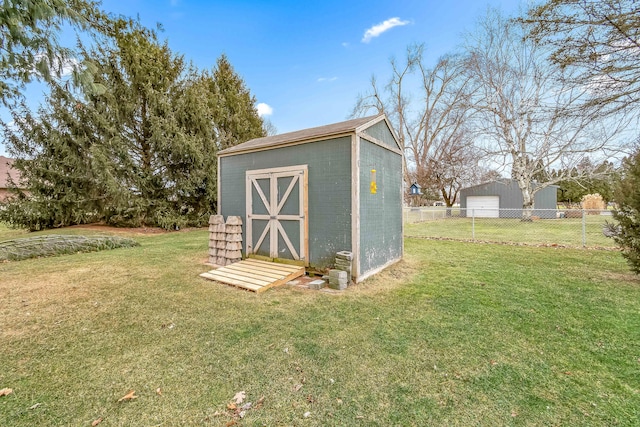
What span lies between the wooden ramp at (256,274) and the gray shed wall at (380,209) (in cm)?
134

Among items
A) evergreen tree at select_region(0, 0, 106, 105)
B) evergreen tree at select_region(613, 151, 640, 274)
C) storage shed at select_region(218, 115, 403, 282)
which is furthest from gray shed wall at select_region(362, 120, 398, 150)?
evergreen tree at select_region(0, 0, 106, 105)

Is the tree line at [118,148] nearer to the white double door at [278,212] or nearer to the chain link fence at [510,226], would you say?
the white double door at [278,212]

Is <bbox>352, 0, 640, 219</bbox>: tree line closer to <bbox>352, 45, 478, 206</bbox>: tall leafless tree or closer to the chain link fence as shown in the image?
<bbox>352, 45, 478, 206</bbox>: tall leafless tree

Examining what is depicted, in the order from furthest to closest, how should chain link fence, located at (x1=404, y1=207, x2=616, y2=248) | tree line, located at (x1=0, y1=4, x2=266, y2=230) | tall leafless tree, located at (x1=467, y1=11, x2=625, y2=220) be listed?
tall leafless tree, located at (x1=467, y1=11, x2=625, y2=220), tree line, located at (x1=0, y1=4, x2=266, y2=230), chain link fence, located at (x1=404, y1=207, x2=616, y2=248)

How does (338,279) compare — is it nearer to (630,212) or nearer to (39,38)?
(630,212)

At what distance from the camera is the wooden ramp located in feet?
14.6

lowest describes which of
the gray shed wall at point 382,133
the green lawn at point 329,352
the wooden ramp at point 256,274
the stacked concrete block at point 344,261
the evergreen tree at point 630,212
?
the green lawn at point 329,352

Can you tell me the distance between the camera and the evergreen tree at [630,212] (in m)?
4.28

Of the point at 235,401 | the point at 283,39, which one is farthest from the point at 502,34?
the point at 235,401

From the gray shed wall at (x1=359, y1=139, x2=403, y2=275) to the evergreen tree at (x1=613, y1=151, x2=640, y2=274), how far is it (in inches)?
143

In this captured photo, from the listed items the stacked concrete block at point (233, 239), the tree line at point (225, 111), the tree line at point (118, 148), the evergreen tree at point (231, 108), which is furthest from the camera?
the evergreen tree at point (231, 108)

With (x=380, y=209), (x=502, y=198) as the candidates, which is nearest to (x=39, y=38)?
(x=380, y=209)

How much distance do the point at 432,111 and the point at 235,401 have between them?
888 inches

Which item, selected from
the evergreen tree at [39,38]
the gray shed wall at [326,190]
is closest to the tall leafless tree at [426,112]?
the gray shed wall at [326,190]
